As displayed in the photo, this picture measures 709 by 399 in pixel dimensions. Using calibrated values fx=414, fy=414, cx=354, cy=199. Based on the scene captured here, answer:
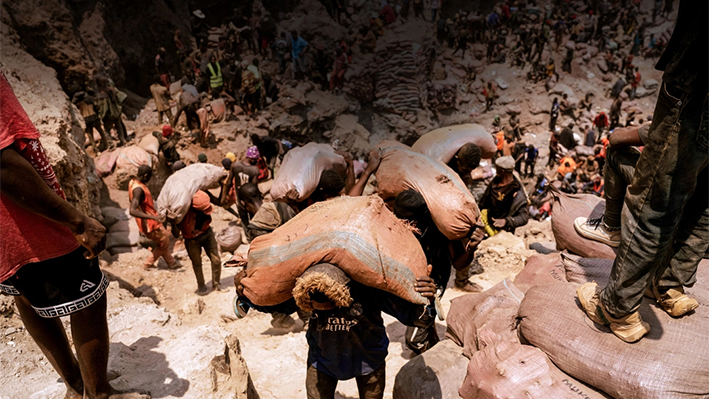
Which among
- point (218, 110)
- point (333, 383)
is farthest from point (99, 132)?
point (333, 383)

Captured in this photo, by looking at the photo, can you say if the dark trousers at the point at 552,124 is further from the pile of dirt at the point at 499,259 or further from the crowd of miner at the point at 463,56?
the pile of dirt at the point at 499,259

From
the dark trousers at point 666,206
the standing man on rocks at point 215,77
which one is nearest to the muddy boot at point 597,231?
the dark trousers at point 666,206

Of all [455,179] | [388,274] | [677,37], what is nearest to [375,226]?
[388,274]

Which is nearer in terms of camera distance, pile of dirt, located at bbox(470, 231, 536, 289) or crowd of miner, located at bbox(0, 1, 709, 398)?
crowd of miner, located at bbox(0, 1, 709, 398)

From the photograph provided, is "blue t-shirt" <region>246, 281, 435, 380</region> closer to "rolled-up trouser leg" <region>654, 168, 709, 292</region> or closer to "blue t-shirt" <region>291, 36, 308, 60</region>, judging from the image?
"rolled-up trouser leg" <region>654, 168, 709, 292</region>

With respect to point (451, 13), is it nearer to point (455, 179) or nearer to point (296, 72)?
point (296, 72)

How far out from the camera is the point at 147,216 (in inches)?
194

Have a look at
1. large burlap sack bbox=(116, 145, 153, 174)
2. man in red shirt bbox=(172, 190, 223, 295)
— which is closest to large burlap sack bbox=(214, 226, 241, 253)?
man in red shirt bbox=(172, 190, 223, 295)

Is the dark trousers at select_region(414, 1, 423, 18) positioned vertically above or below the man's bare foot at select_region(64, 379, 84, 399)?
below

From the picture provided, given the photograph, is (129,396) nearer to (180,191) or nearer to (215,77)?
(180,191)

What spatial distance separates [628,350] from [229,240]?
537cm

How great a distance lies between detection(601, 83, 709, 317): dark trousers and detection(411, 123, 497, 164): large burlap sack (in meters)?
2.42

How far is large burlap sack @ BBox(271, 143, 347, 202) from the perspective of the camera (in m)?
3.59

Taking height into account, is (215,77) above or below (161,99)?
above
